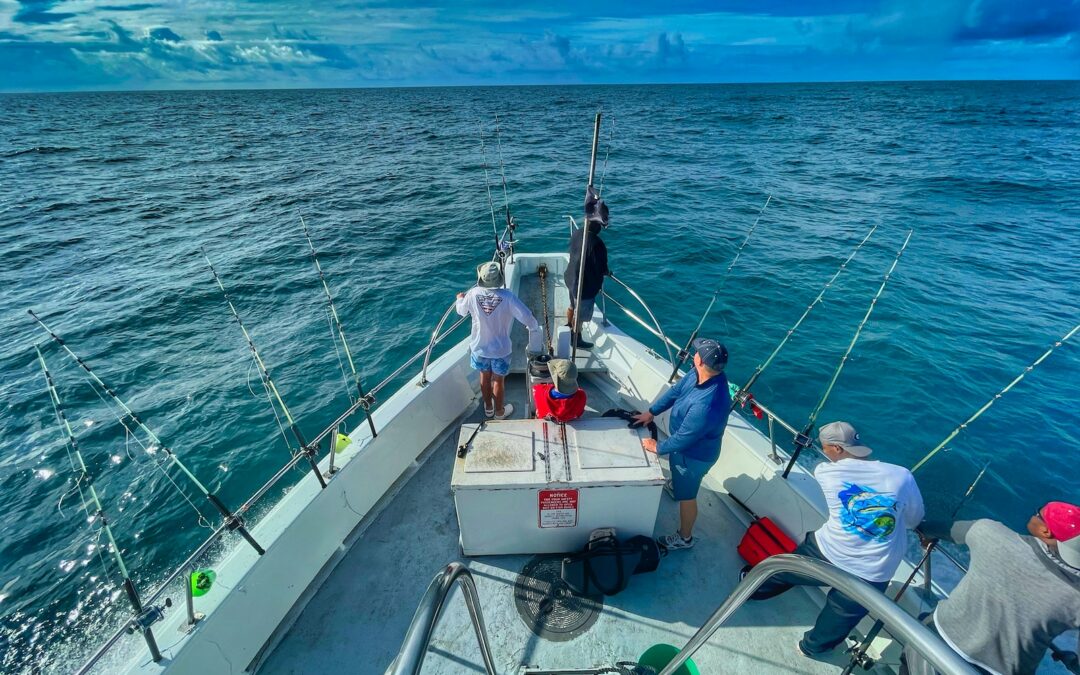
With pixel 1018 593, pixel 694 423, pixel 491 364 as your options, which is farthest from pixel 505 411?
pixel 1018 593

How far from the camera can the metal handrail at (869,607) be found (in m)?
1.04

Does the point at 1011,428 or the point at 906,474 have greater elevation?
the point at 906,474

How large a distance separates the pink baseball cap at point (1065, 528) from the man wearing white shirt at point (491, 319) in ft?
10.5

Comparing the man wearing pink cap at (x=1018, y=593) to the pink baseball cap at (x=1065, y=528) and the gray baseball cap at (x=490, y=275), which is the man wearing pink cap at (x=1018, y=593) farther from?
the gray baseball cap at (x=490, y=275)

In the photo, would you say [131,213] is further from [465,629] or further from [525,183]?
[465,629]

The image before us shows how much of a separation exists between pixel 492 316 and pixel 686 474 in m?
2.04

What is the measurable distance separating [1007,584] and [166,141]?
2070 inches

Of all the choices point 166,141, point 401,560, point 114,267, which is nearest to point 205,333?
point 114,267

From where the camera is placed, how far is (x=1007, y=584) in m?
1.91

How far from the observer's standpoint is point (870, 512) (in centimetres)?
235

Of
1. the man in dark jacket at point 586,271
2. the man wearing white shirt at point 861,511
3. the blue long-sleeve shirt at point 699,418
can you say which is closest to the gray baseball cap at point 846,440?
the man wearing white shirt at point 861,511

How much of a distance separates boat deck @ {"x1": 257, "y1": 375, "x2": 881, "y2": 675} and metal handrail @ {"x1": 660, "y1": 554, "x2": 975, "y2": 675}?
1464 mm

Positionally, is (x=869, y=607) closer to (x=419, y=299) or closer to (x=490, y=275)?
(x=490, y=275)

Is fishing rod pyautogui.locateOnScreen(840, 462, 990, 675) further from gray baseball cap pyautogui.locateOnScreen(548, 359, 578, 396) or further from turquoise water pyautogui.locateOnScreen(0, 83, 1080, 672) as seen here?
turquoise water pyautogui.locateOnScreen(0, 83, 1080, 672)
